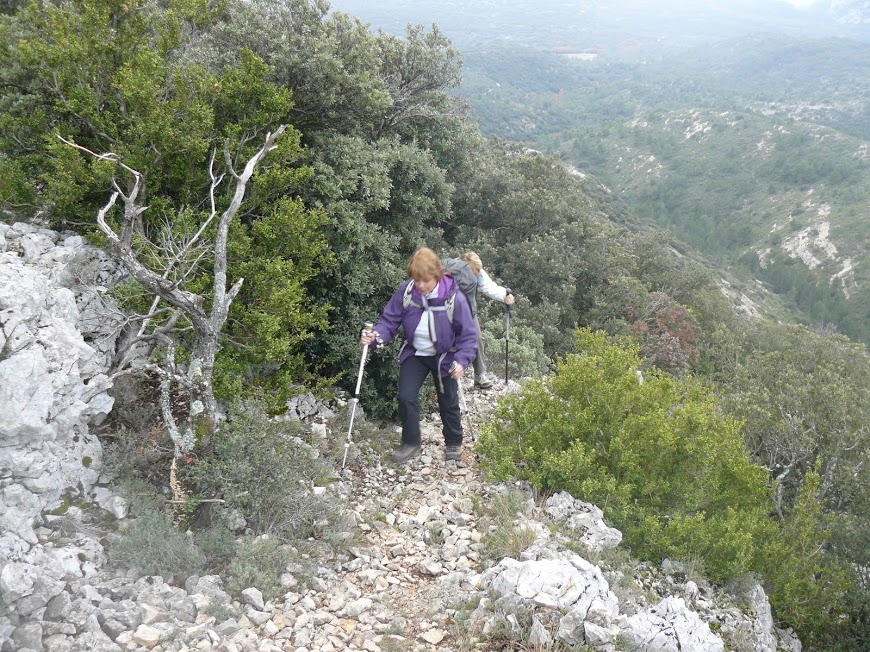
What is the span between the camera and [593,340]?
8234 millimetres

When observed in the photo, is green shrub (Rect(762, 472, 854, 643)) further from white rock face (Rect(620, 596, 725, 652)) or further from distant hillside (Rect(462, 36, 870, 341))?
distant hillside (Rect(462, 36, 870, 341))

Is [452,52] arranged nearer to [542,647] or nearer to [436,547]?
[436,547]

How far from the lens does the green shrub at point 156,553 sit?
437 centimetres

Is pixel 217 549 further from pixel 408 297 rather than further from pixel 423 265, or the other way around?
pixel 423 265

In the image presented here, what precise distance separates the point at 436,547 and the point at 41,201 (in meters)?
6.01

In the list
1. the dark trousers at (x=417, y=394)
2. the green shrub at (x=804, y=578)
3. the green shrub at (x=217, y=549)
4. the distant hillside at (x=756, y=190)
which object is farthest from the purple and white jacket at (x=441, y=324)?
the distant hillside at (x=756, y=190)

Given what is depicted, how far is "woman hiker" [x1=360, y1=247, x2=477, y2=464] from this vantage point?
6.01 m

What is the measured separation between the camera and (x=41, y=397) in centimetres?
441

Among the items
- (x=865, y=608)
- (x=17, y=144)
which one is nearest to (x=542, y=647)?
(x=17, y=144)

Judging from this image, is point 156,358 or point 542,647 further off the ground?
point 156,358

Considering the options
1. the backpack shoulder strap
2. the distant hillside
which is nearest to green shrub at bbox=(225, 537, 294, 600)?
the backpack shoulder strap

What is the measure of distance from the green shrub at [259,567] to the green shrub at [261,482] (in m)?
0.35

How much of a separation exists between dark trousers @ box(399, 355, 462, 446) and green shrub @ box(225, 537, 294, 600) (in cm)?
214

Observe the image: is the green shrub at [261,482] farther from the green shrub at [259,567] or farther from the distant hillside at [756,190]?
the distant hillside at [756,190]
